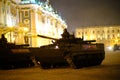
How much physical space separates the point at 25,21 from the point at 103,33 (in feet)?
225

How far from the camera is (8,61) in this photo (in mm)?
21484

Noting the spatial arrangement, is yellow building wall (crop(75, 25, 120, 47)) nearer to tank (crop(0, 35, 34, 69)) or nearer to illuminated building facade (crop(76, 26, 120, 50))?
illuminated building facade (crop(76, 26, 120, 50))

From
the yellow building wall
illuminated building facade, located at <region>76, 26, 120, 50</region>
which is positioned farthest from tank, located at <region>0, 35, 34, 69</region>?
the yellow building wall

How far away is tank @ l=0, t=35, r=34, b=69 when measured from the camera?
69.2ft

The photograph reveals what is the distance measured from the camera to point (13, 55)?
70.1 ft

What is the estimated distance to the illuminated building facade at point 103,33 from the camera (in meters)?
135

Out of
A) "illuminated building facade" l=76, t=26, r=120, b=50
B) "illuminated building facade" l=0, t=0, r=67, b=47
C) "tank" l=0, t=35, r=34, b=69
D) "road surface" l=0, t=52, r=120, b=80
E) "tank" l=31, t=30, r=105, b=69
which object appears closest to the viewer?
"road surface" l=0, t=52, r=120, b=80

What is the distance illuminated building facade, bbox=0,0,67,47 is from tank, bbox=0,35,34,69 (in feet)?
107

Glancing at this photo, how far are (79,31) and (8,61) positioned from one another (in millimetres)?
117748

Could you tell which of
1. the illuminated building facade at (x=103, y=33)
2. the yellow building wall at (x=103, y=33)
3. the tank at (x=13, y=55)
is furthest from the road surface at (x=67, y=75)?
the yellow building wall at (x=103, y=33)

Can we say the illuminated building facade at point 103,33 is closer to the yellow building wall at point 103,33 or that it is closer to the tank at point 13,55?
the yellow building wall at point 103,33

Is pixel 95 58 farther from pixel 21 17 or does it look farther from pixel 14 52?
pixel 21 17

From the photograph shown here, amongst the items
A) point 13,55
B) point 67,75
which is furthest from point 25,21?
point 67,75

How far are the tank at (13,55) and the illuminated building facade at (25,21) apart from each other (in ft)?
107
